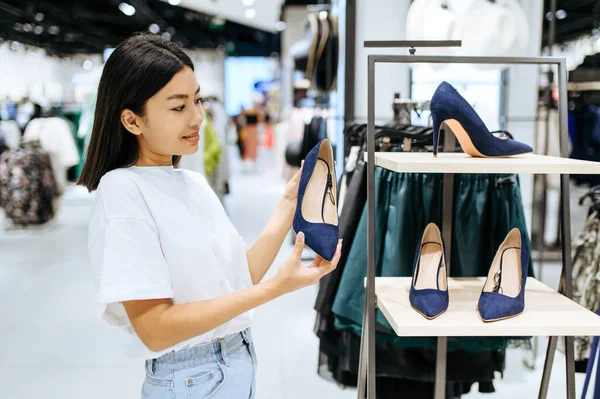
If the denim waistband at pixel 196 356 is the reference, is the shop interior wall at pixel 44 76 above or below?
above

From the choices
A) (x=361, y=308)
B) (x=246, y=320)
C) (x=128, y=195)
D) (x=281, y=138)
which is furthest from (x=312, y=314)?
(x=281, y=138)

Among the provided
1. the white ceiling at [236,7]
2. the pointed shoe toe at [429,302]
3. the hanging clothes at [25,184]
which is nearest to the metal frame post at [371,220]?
the pointed shoe toe at [429,302]

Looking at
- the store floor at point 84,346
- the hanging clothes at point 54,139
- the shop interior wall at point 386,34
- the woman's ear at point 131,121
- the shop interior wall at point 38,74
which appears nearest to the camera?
the woman's ear at point 131,121

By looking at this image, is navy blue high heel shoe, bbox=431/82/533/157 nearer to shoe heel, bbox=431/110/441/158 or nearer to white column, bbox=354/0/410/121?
shoe heel, bbox=431/110/441/158

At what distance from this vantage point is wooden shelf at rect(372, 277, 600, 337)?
1387 mm

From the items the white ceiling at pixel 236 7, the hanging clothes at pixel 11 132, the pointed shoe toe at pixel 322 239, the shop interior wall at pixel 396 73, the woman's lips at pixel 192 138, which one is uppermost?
the white ceiling at pixel 236 7

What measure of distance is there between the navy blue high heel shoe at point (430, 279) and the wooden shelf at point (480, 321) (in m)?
0.02

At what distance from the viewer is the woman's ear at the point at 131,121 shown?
115cm

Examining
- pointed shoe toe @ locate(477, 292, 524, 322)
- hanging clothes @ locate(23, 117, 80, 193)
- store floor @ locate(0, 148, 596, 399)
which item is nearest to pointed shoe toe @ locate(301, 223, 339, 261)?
pointed shoe toe @ locate(477, 292, 524, 322)

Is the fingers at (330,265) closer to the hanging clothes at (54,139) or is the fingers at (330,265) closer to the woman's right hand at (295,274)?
the woman's right hand at (295,274)

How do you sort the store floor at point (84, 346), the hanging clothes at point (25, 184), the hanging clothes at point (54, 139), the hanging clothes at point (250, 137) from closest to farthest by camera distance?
1. the store floor at point (84, 346)
2. the hanging clothes at point (25, 184)
3. the hanging clothes at point (54, 139)
4. the hanging clothes at point (250, 137)

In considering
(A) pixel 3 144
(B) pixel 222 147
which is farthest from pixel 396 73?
(A) pixel 3 144

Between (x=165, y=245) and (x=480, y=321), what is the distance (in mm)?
827

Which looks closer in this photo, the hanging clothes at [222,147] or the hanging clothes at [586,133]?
the hanging clothes at [586,133]
